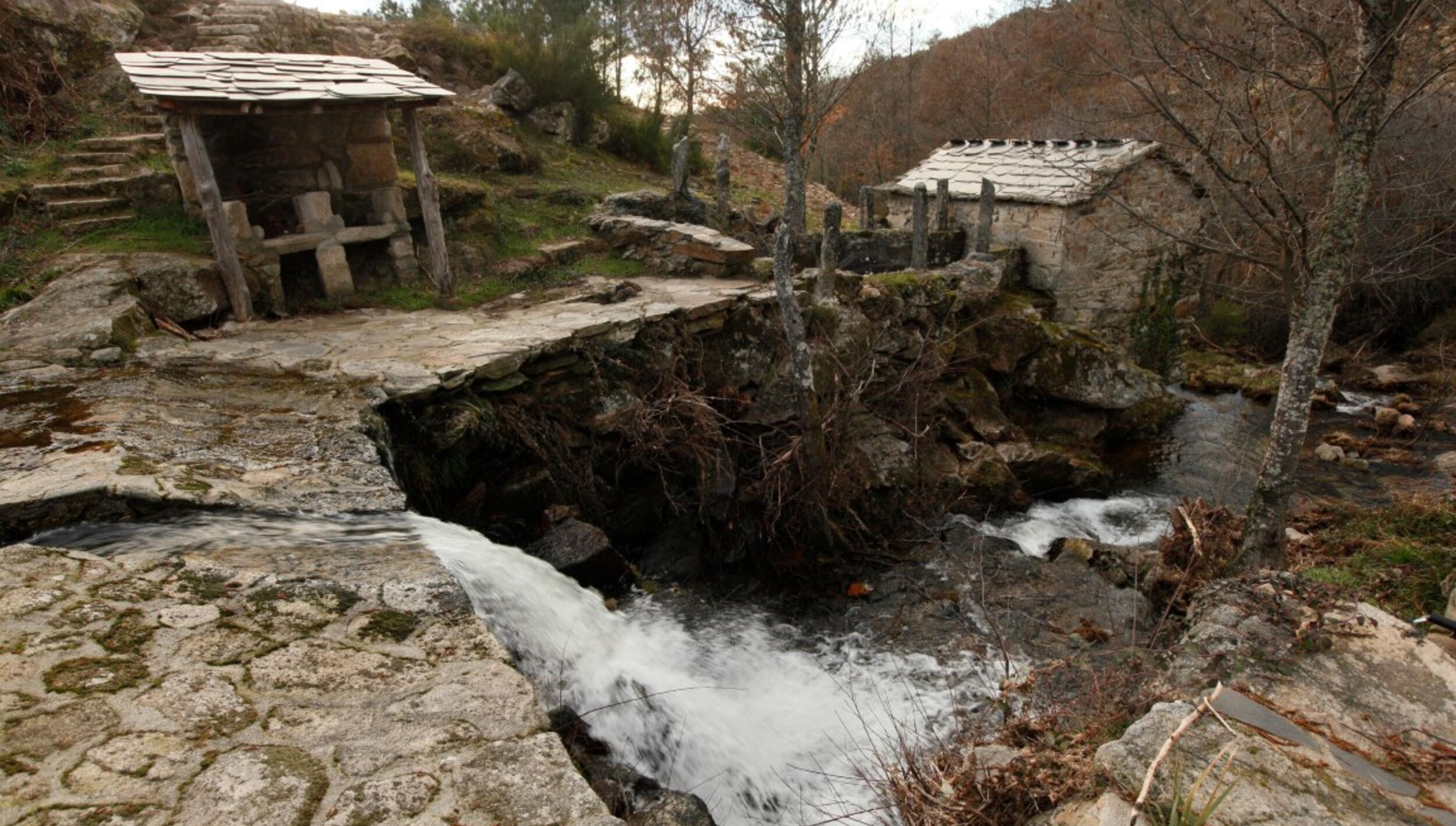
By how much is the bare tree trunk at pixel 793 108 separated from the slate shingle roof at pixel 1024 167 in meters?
4.63

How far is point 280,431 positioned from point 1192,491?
9195 millimetres

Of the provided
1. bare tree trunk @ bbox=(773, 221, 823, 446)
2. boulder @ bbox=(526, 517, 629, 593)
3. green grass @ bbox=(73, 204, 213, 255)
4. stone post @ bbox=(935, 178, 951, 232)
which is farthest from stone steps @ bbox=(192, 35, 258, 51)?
stone post @ bbox=(935, 178, 951, 232)

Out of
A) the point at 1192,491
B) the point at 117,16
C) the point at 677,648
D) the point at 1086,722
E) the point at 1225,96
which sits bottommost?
the point at 1192,491

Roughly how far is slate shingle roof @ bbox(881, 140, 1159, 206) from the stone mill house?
0.02 meters

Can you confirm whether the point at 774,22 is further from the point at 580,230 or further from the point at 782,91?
the point at 580,230

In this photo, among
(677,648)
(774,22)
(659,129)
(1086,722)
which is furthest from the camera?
(659,129)

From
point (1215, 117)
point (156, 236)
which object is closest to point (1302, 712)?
point (1215, 117)

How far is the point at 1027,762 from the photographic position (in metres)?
3.10

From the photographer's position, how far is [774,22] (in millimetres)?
5902

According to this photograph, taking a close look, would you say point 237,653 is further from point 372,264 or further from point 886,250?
point 886,250

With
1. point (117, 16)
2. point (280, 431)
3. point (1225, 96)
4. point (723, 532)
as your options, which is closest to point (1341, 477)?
point (1225, 96)

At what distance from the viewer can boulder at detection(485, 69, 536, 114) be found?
13.9 meters

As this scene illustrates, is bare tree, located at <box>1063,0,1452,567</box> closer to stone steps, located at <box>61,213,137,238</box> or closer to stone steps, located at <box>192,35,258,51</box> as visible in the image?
stone steps, located at <box>61,213,137,238</box>

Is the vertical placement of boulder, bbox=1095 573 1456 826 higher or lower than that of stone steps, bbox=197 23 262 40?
lower
